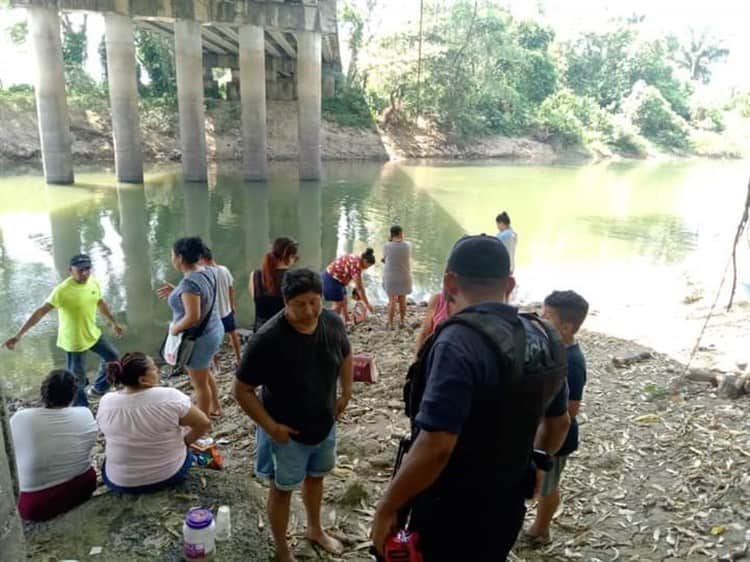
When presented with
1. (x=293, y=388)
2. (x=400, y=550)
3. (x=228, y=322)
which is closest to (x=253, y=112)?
(x=228, y=322)

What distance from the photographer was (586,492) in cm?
432

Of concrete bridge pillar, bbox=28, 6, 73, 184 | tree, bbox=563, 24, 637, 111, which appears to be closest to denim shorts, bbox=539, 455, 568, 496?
concrete bridge pillar, bbox=28, 6, 73, 184

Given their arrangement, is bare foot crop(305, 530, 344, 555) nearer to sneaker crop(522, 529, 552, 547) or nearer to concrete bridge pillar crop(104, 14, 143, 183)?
sneaker crop(522, 529, 552, 547)

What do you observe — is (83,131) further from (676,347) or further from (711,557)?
(711,557)

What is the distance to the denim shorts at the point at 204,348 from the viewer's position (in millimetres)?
5227

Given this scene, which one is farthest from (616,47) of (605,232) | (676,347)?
(676,347)

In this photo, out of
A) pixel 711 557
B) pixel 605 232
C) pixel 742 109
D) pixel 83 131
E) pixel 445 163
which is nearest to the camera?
pixel 711 557

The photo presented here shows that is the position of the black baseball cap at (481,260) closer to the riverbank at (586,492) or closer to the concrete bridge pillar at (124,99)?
the riverbank at (586,492)

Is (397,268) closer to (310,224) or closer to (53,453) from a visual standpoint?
(53,453)

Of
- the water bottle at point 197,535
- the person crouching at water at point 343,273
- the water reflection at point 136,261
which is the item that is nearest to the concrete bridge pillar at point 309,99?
the water reflection at point 136,261

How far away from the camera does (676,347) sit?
26.5ft

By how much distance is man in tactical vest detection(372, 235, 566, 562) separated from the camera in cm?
194

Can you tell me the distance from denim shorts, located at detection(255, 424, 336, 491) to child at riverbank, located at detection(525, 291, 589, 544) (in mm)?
1260

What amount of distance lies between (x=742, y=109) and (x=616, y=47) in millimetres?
14020
